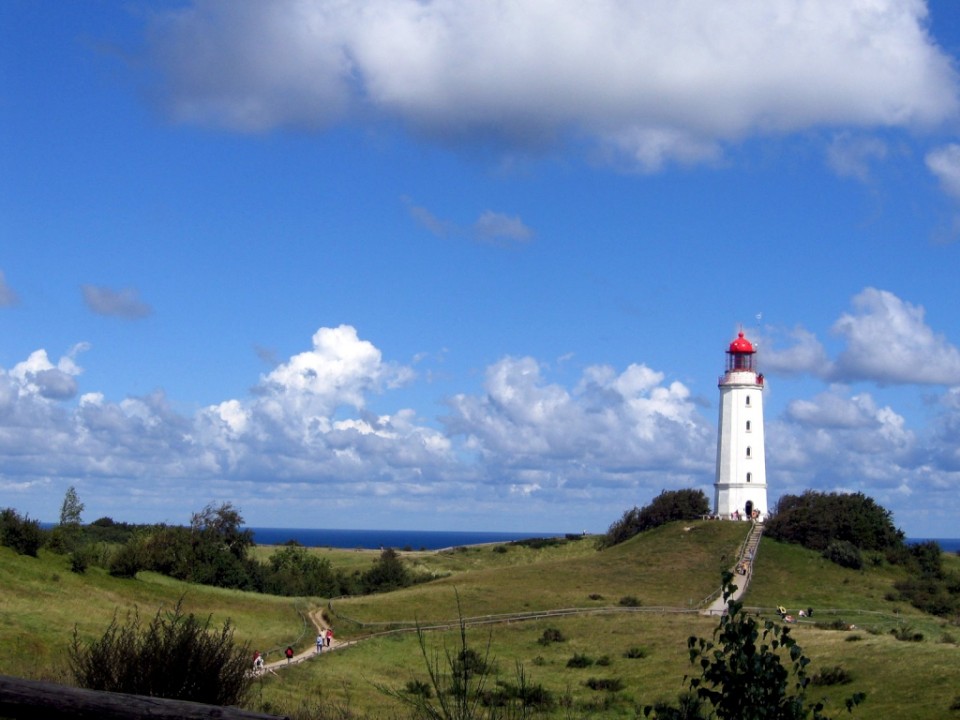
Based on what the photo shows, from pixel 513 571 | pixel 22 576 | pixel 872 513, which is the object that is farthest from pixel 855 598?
pixel 22 576

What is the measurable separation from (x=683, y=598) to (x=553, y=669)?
77.1ft

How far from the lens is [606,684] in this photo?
37.1m

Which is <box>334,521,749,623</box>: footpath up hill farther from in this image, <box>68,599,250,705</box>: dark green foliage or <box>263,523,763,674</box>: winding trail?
<box>68,599,250,705</box>: dark green foliage

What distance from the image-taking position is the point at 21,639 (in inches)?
1277

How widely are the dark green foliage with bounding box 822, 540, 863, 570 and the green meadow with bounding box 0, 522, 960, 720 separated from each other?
77 cm

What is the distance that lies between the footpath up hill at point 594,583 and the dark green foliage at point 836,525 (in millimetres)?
3483

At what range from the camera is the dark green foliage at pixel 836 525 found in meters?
74.7

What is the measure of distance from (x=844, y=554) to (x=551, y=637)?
30587 mm

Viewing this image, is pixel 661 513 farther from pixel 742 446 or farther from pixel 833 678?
pixel 833 678

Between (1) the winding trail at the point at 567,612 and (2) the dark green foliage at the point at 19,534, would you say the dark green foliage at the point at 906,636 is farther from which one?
(2) the dark green foliage at the point at 19,534

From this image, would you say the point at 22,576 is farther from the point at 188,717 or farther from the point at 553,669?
the point at 188,717

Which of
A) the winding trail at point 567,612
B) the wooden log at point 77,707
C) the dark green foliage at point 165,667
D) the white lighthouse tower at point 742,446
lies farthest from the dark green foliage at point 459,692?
the white lighthouse tower at point 742,446

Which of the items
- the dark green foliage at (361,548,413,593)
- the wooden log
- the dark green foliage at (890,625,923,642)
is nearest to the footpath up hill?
the dark green foliage at (361,548,413,593)

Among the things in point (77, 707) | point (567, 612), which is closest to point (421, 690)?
point (77, 707)
